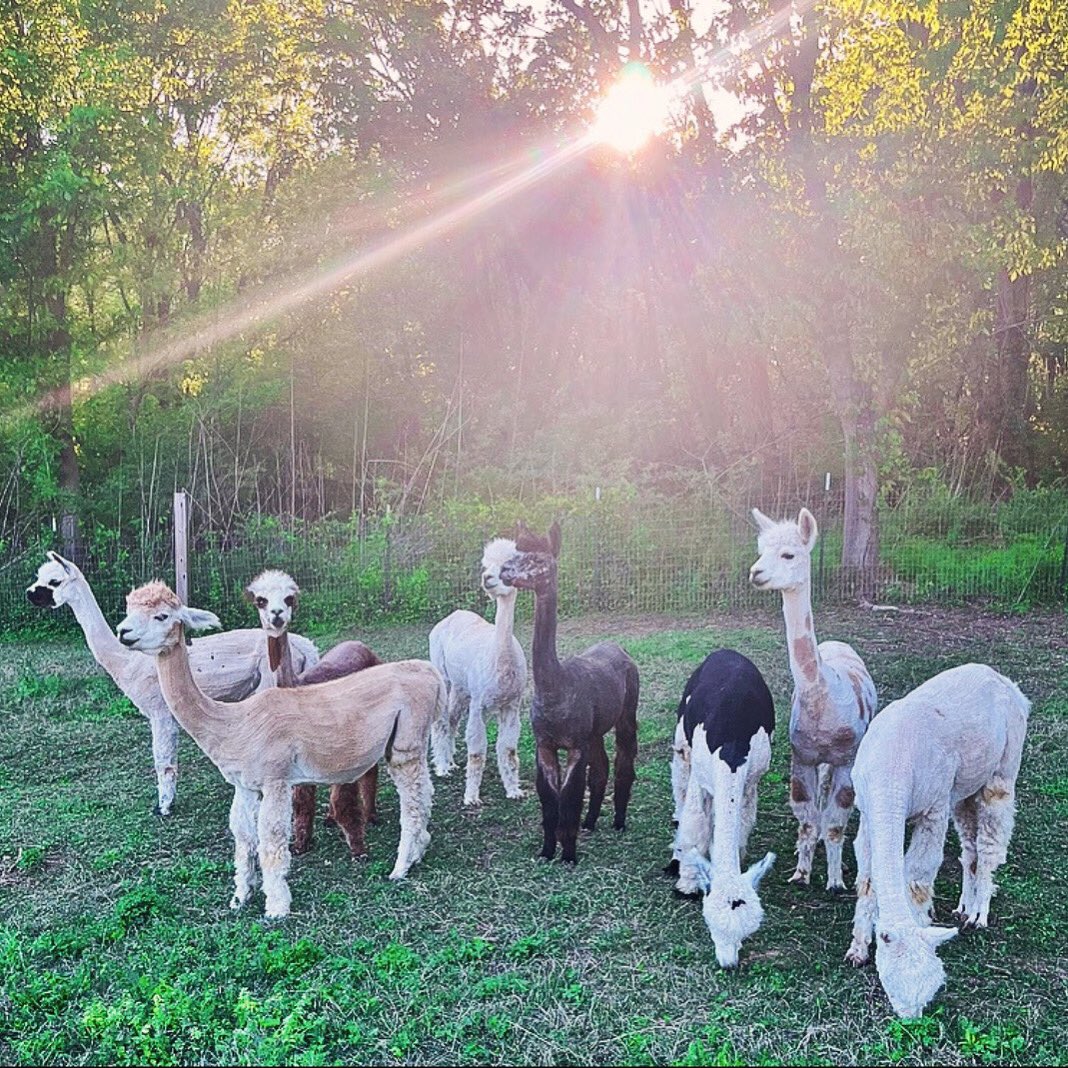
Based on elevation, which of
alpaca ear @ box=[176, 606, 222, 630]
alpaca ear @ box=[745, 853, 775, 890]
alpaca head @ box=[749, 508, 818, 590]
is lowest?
alpaca ear @ box=[745, 853, 775, 890]

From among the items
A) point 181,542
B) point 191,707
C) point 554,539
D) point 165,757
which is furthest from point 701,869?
point 181,542

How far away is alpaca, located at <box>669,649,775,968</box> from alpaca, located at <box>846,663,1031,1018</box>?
16.6 inches

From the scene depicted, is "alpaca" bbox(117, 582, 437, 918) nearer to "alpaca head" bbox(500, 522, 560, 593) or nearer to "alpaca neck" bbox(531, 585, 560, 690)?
"alpaca neck" bbox(531, 585, 560, 690)

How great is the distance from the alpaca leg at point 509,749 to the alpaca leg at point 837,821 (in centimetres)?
190

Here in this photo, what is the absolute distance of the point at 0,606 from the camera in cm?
1075

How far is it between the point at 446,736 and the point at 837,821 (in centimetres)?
A: 266

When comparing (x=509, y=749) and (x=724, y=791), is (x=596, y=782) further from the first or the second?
(x=724, y=791)

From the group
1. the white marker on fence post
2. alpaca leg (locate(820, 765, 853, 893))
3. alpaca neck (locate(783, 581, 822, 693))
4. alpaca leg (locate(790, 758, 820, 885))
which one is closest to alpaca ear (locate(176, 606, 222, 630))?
alpaca neck (locate(783, 581, 822, 693))

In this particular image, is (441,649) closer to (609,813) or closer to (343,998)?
(609,813)

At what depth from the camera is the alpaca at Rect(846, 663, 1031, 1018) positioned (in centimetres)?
335

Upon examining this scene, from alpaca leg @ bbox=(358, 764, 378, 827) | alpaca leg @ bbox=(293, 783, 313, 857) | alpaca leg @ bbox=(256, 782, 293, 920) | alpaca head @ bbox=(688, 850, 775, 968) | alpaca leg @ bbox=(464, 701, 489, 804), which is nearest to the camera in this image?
alpaca head @ bbox=(688, 850, 775, 968)

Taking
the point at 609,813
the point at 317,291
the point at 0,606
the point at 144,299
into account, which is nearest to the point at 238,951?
the point at 609,813

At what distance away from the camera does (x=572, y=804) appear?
4.77 metres

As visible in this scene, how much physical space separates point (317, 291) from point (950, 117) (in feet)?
32.8
